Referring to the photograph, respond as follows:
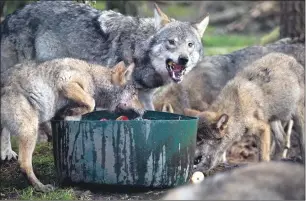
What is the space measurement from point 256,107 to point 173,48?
1372 mm

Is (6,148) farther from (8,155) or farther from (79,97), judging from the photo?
(79,97)

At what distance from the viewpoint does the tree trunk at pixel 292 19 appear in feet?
39.4

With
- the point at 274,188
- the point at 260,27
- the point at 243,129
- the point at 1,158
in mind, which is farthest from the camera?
the point at 260,27

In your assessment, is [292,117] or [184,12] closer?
[292,117]

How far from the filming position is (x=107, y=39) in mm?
9320

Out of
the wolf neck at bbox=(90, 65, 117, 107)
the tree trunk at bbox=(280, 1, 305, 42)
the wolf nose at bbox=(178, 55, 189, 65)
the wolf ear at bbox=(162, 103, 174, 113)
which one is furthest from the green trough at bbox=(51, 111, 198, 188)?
the tree trunk at bbox=(280, 1, 305, 42)

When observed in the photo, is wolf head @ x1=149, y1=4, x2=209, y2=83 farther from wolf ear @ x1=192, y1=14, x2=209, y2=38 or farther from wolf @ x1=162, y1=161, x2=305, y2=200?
wolf @ x1=162, y1=161, x2=305, y2=200

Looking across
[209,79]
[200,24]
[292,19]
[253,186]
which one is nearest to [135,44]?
[200,24]

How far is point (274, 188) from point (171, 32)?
543 cm

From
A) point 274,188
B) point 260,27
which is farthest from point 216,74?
point 260,27

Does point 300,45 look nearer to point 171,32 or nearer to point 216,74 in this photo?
point 216,74

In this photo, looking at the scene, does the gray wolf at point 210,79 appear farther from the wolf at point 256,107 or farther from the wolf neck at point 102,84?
the wolf neck at point 102,84

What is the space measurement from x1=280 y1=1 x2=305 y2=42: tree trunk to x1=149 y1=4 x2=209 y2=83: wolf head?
354cm

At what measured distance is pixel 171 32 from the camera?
882 cm
